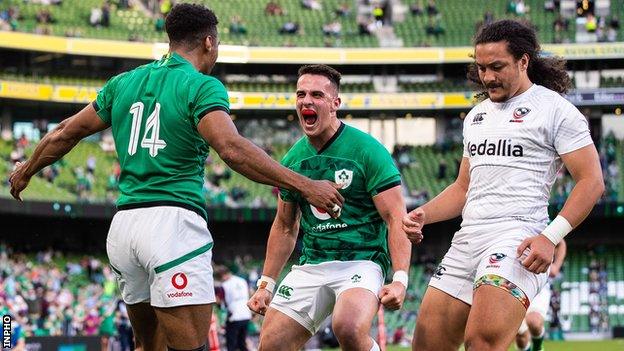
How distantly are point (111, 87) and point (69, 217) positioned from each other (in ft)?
122

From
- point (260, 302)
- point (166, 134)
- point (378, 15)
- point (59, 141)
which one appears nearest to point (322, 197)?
point (166, 134)

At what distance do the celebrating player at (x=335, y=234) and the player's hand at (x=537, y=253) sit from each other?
1.26 m

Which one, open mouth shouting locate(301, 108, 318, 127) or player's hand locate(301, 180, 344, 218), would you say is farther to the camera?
open mouth shouting locate(301, 108, 318, 127)

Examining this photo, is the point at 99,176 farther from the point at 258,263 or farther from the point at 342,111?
the point at 342,111

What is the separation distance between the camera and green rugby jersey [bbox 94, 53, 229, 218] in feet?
21.9

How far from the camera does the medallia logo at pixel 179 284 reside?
21.7ft

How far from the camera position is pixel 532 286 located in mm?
6750

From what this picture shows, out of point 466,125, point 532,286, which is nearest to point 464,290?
point 532,286

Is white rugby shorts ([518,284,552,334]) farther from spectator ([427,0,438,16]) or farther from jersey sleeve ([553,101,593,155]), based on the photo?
spectator ([427,0,438,16])

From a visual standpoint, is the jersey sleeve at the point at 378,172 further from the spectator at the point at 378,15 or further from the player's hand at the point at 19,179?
the spectator at the point at 378,15

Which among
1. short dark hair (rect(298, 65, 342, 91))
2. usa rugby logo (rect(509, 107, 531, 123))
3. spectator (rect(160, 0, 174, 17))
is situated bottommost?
spectator (rect(160, 0, 174, 17))

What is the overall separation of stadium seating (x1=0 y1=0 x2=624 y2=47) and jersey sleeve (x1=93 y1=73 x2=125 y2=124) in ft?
138

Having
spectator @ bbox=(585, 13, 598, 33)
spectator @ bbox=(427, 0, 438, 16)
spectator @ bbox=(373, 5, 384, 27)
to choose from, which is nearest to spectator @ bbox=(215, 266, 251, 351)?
A: spectator @ bbox=(373, 5, 384, 27)

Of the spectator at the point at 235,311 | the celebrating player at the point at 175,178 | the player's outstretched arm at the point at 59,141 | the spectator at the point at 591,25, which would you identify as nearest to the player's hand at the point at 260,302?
the celebrating player at the point at 175,178
